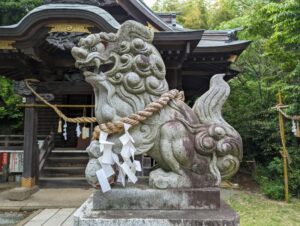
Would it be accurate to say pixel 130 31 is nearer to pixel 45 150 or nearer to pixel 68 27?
pixel 68 27

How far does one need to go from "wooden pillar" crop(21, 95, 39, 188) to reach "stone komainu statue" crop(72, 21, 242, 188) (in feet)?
17.2

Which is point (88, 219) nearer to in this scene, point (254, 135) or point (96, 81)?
point (96, 81)

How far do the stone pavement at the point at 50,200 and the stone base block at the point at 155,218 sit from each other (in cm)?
414

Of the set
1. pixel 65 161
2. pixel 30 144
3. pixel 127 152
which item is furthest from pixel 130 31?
pixel 65 161

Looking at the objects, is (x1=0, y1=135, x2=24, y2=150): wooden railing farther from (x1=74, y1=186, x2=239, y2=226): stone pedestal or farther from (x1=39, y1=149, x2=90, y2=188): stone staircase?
(x1=74, y1=186, x2=239, y2=226): stone pedestal

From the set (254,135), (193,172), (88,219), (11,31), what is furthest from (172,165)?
(254,135)

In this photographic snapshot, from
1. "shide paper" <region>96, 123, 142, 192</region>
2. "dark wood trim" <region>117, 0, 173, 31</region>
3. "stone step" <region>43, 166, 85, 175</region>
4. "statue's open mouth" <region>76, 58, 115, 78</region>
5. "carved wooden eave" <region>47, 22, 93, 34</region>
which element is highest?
"dark wood trim" <region>117, 0, 173, 31</region>

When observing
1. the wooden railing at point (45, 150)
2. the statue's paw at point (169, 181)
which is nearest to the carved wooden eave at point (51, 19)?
the wooden railing at point (45, 150)

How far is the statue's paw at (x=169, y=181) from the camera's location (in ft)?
6.70

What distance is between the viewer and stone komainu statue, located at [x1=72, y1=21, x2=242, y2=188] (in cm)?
207

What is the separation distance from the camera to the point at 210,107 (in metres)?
2.23

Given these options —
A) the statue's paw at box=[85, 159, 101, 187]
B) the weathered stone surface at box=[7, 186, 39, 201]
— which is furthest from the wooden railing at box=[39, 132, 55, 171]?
the statue's paw at box=[85, 159, 101, 187]

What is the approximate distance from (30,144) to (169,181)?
222 inches

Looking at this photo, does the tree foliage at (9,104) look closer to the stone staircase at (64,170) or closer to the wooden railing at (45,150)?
the wooden railing at (45,150)
